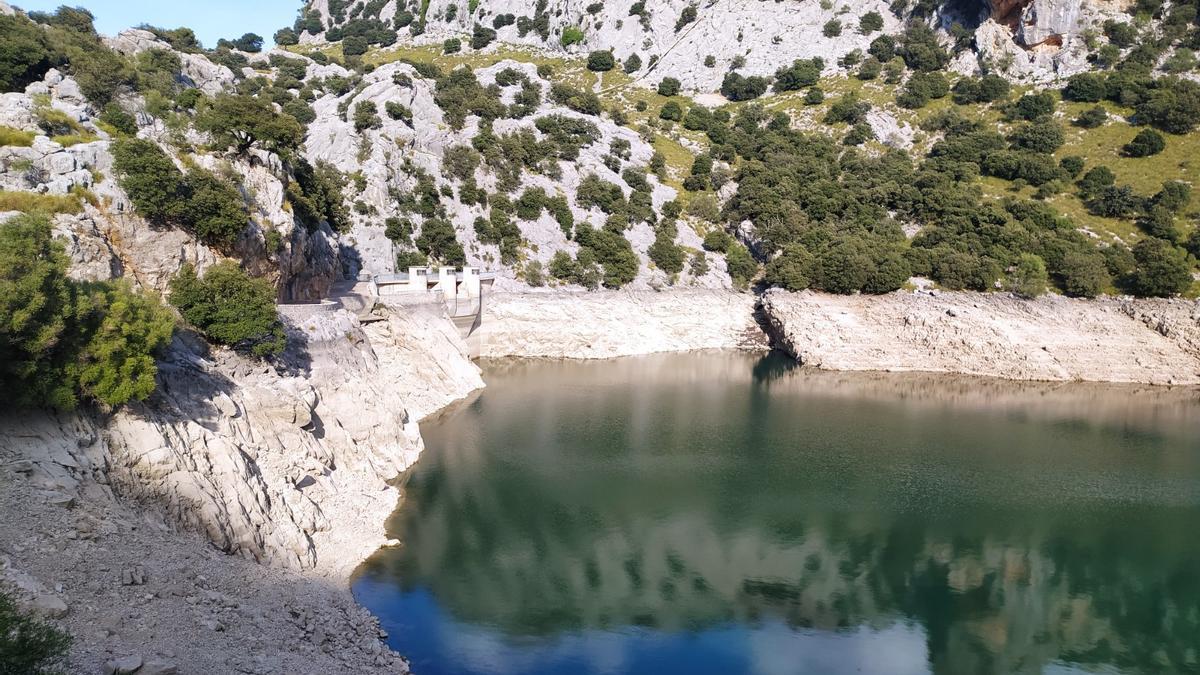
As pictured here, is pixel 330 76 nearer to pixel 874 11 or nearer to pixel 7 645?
pixel 874 11

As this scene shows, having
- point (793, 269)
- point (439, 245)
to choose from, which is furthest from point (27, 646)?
point (793, 269)

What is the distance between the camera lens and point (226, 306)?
31.7 metres

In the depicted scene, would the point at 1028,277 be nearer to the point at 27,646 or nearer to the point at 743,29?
the point at 27,646

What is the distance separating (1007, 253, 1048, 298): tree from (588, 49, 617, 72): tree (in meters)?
88.1

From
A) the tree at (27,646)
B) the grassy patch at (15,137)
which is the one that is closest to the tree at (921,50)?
the grassy patch at (15,137)

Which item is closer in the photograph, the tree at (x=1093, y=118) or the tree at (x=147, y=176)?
the tree at (x=147, y=176)

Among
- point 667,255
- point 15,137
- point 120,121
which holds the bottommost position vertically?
point 667,255

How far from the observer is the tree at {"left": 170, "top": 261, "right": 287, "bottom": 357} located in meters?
31.3

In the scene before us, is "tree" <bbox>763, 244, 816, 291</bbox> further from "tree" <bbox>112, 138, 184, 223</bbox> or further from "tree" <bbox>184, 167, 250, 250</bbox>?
"tree" <bbox>112, 138, 184, 223</bbox>

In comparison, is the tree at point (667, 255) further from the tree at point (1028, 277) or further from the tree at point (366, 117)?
the tree at point (366, 117)

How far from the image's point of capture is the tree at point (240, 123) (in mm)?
40438

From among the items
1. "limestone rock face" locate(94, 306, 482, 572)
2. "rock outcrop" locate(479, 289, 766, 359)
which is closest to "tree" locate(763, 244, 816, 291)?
"rock outcrop" locate(479, 289, 766, 359)

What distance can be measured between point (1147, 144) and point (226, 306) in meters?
102

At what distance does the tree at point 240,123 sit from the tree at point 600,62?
330ft
